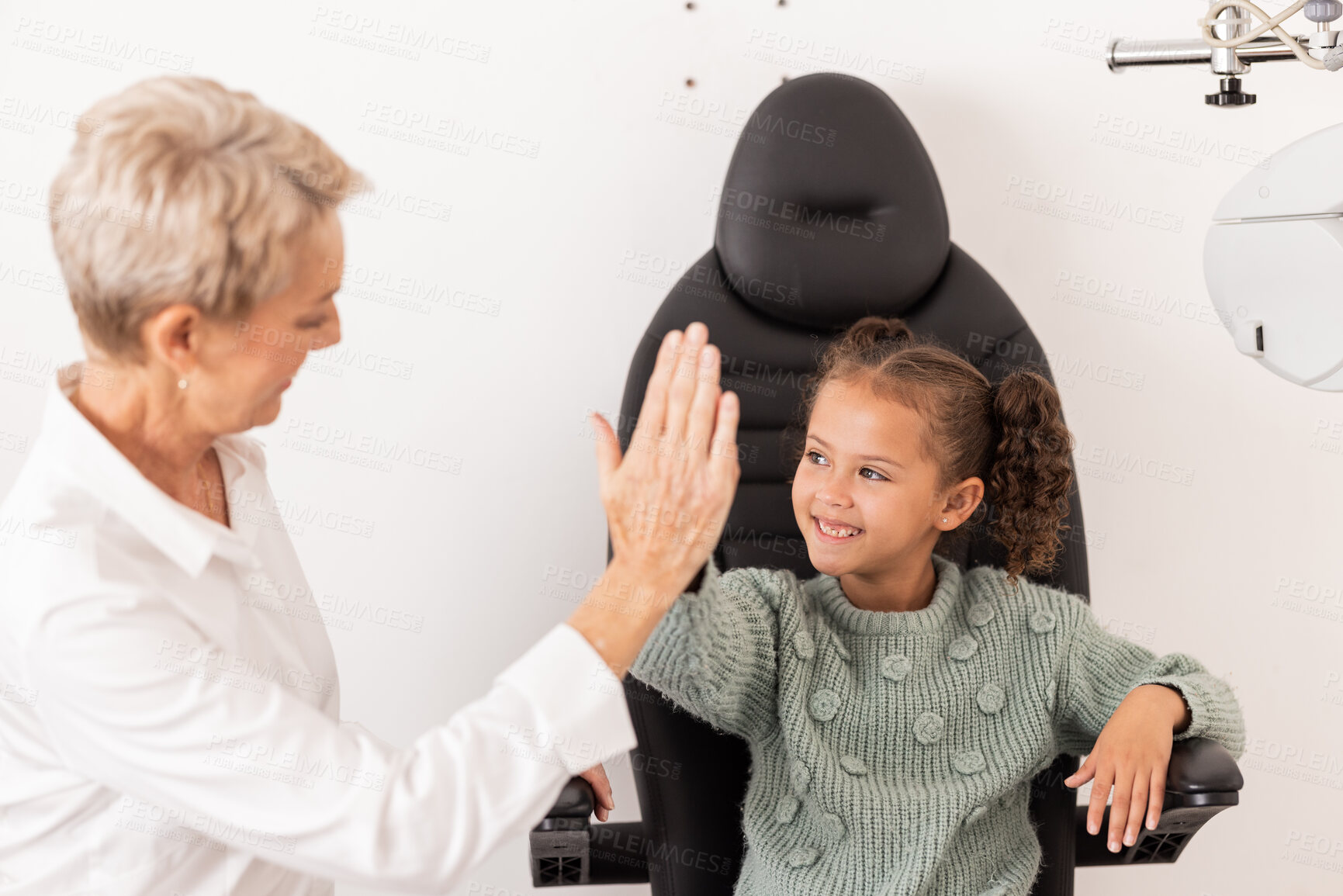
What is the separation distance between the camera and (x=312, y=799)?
0.90 m

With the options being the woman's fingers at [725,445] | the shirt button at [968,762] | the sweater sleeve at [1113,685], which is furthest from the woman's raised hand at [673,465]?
the sweater sleeve at [1113,685]

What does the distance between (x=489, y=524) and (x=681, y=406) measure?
0.97 m

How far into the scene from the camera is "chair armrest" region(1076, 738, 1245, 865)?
1292 mm

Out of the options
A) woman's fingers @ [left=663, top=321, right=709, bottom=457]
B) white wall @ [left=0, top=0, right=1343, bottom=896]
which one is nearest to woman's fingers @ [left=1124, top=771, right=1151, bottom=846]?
woman's fingers @ [left=663, top=321, right=709, bottom=457]

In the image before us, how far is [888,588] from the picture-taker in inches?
59.8

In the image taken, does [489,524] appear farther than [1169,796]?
Yes

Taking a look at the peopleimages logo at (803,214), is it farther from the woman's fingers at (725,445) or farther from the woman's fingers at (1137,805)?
the woman's fingers at (1137,805)

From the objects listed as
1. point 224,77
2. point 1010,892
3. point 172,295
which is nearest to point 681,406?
point 172,295

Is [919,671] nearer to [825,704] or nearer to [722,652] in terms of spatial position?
[825,704]

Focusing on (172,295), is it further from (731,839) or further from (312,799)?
(731,839)

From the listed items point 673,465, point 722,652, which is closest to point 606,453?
point 673,465

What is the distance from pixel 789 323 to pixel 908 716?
59cm

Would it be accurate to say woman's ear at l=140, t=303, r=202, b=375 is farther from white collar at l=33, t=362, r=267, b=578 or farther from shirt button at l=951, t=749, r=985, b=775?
shirt button at l=951, t=749, r=985, b=775

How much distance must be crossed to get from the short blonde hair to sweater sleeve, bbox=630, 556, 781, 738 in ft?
1.82
